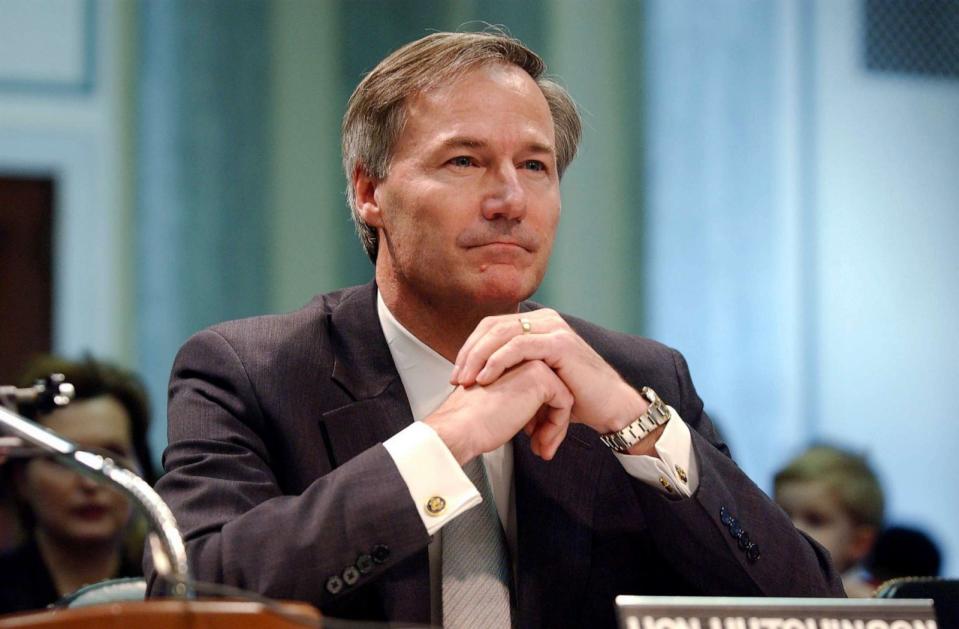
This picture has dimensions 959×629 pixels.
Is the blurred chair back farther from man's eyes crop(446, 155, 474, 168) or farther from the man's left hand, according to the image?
man's eyes crop(446, 155, 474, 168)

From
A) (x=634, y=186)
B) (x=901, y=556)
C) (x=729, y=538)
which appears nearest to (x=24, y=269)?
(x=634, y=186)

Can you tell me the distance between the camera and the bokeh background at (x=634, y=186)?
420 centimetres

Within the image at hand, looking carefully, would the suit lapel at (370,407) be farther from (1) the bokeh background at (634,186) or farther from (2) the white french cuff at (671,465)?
(1) the bokeh background at (634,186)

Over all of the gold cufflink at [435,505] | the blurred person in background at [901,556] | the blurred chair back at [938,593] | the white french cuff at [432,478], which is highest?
the white french cuff at [432,478]

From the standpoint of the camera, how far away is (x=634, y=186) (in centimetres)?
462

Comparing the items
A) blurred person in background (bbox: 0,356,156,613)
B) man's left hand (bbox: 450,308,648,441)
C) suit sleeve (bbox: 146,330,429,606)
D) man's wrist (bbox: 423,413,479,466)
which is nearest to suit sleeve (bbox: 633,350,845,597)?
man's left hand (bbox: 450,308,648,441)

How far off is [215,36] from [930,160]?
8.44ft

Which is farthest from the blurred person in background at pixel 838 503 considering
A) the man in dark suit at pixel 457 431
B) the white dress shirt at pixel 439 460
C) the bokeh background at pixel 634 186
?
the white dress shirt at pixel 439 460

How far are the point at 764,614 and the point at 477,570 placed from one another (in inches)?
21.5

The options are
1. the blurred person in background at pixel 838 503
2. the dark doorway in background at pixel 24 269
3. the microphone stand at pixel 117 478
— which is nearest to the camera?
the microphone stand at pixel 117 478

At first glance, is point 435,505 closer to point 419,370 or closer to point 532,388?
point 532,388

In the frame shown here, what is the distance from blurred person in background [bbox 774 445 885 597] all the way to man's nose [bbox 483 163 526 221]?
6.56 ft

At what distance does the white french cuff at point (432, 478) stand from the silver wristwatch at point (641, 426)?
0.27 metres

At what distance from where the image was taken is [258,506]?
1649 millimetres
